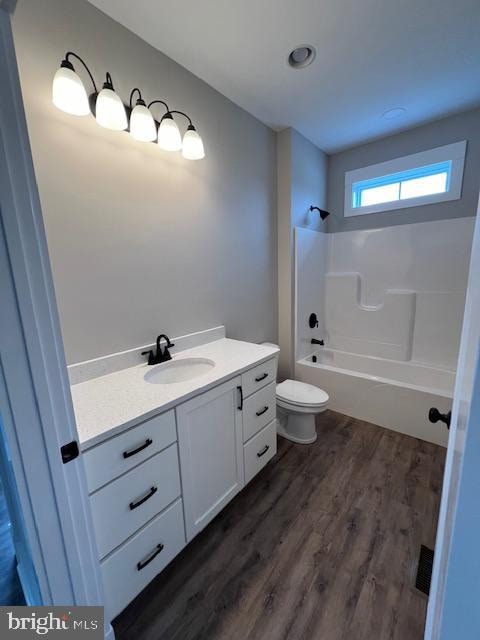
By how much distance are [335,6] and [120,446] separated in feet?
7.01

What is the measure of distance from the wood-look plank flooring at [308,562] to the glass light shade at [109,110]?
82.1 inches

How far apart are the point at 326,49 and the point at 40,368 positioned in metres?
2.09

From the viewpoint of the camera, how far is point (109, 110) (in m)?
1.15

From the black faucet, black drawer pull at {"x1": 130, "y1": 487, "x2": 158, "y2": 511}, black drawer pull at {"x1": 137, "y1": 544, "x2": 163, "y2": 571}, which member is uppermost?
the black faucet

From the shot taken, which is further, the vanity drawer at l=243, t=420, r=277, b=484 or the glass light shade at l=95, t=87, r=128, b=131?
the vanity drawer at l=243, t=420, r=277, b=484

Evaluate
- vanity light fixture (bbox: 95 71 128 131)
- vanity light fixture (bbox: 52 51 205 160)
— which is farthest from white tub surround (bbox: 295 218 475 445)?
vanity light fixture (bbox: 95 71 128 131)

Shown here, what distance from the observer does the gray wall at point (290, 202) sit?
89.9 inches

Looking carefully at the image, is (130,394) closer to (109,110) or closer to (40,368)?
(40,368)

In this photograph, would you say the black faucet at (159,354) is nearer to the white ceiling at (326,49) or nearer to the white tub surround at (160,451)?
the white tub surround at (160,451)

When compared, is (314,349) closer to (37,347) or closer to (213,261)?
(213,261)

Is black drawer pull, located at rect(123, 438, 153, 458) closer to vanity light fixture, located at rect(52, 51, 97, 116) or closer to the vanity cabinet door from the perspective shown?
the vanity cabinet door

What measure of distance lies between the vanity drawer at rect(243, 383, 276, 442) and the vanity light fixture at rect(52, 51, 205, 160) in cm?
147

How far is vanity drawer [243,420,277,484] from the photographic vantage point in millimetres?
1508

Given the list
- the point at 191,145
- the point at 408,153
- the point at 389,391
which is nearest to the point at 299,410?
the point at 389,391
